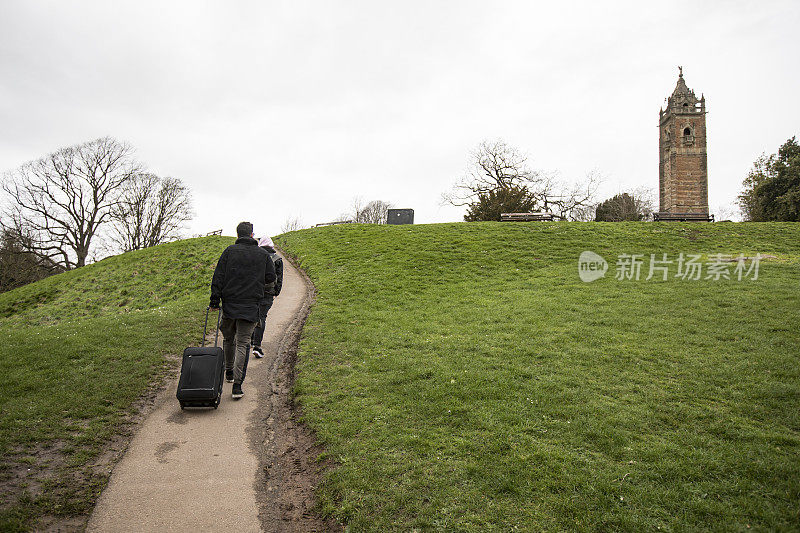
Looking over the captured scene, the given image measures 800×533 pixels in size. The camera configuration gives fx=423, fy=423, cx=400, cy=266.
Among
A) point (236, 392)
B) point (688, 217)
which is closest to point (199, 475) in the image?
point (236, 392)

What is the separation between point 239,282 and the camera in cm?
718

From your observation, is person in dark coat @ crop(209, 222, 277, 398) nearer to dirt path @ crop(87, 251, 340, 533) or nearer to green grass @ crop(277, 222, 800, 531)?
dirt path @ crop(87, 251, 340, 533)

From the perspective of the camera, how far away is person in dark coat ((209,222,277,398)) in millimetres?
7160

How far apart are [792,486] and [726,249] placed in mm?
21794

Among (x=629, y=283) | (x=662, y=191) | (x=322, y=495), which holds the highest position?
(x=662, y=191)

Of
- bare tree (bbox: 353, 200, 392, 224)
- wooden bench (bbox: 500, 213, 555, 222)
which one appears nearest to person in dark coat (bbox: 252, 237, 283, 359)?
wooden bench (bbox: 500, 213, 555, 222)

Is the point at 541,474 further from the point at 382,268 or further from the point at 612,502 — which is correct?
the point at 382,268

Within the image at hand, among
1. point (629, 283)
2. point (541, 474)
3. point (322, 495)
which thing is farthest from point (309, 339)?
point (629, 283)

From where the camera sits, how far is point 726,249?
21.9 meters

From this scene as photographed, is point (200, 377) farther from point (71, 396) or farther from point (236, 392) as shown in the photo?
point (71, 396)

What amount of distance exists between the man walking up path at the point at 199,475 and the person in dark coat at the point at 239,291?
2.79 feet

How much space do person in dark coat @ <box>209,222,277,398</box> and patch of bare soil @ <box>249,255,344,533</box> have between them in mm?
847

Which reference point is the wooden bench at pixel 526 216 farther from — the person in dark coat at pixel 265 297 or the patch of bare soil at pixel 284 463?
the patch of bare soil at pixel 284 463

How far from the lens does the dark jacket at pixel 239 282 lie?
715cm
